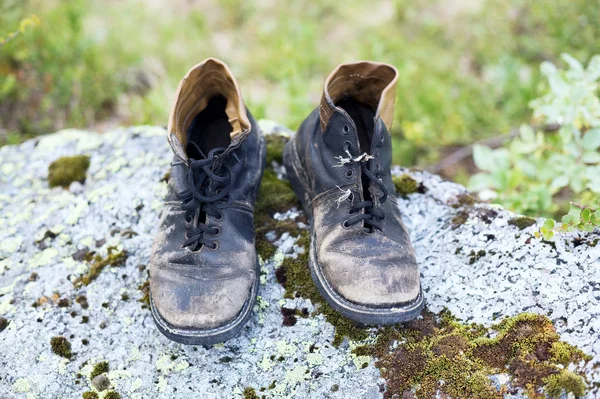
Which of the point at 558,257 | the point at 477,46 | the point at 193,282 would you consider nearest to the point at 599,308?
the point at 558,257

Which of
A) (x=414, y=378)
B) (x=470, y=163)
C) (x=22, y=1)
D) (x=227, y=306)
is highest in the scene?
(x=22, y=1)

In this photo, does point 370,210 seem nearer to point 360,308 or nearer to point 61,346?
point 360,308

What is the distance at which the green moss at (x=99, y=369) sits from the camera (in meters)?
2.24

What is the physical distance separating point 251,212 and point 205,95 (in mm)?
693

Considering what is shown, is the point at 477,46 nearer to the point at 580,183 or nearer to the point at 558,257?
the point at 580,183

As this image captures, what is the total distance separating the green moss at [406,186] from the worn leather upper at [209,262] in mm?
861

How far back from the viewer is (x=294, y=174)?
2959 millimetres

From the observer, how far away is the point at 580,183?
10.1ft

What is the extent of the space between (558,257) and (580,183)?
1.00m

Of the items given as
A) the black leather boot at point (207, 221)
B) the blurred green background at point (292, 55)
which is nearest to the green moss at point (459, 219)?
the black leather boot at point (207, 221)

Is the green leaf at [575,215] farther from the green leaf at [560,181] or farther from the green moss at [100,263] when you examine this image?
the green moss at [100,263]

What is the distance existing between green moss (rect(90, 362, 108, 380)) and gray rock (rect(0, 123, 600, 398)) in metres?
0.03

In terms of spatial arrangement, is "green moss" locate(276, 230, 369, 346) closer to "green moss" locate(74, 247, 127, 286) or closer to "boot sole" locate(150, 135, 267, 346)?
"boot sole" locate(150, 135, 267, 346)

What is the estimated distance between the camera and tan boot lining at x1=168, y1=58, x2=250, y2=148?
2.55m
